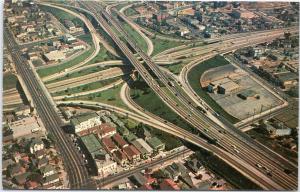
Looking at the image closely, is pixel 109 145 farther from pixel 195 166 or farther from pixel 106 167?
pixel 195 166

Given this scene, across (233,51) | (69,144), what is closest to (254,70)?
(233,51)

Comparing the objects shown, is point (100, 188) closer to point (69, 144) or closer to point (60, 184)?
point (60, 184)

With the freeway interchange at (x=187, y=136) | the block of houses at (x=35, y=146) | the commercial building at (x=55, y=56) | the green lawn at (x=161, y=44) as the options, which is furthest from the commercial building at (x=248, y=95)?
the commercial building at (x=55, y=56)

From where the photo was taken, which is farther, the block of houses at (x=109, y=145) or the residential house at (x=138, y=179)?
the block of houses at (x=109, y=145)

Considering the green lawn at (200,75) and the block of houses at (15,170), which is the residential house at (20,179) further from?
the green lawn at (200,75)

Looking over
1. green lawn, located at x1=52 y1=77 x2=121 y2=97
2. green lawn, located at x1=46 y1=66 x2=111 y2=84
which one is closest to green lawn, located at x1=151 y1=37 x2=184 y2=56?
green lawn, located at x1=46 y1=66 x2=111 y2=84

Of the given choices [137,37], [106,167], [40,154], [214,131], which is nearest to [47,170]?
[40,154]
